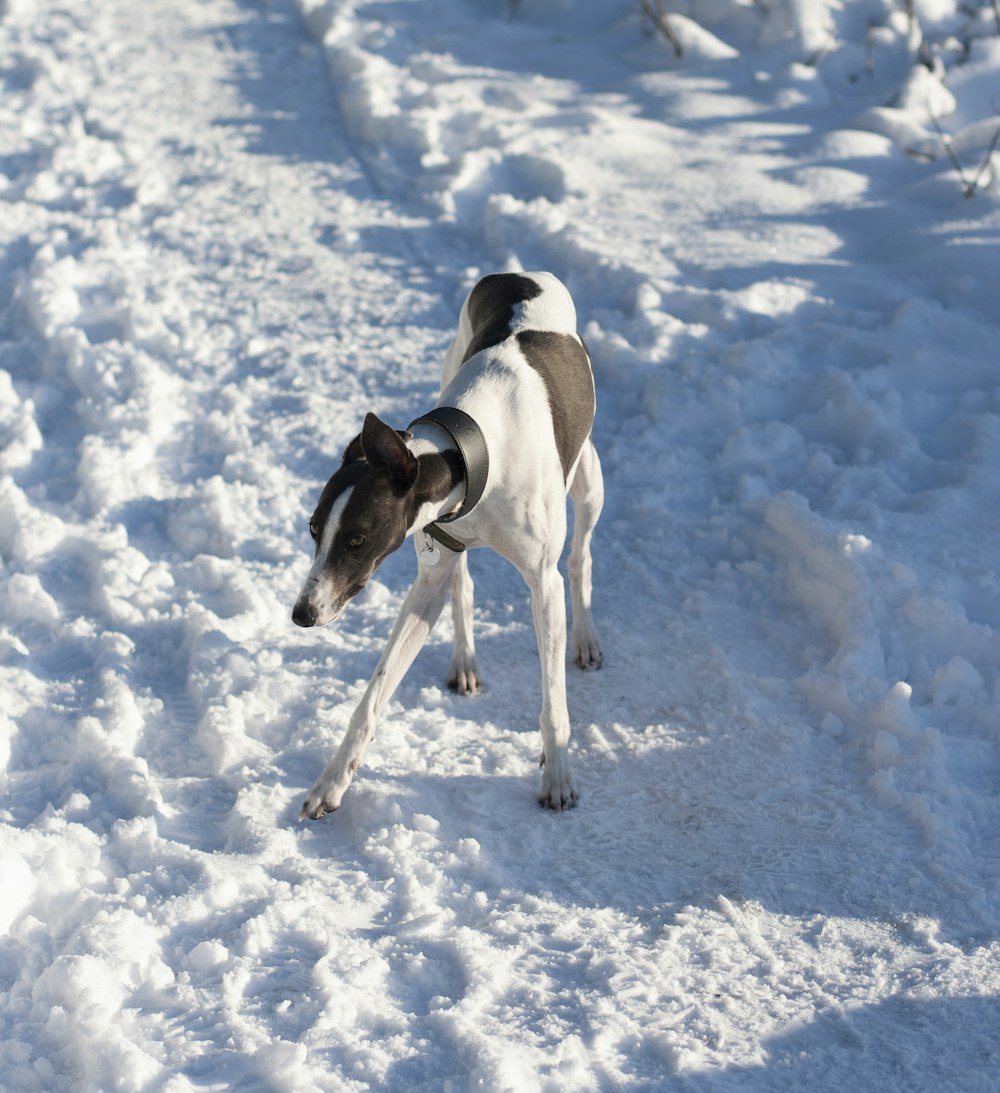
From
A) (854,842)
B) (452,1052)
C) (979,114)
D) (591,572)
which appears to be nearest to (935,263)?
(979,114)

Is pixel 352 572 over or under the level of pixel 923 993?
over

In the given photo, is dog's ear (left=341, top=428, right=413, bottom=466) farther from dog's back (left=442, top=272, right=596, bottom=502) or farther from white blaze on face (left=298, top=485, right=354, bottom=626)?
dog's back (left=442, top=272, right=596, bottom=502)

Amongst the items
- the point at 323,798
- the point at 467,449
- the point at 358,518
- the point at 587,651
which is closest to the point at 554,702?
the point at 587,651

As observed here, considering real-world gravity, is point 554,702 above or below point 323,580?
below

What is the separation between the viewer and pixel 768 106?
816cm

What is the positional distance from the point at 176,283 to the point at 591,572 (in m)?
3.27

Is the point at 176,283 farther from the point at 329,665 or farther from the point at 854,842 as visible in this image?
the point at 854,842

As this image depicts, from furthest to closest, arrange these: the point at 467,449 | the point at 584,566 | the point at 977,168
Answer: the point at 977,168 < the point at 584,566 < the point at 467,449

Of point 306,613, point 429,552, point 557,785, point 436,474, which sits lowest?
point 557,785

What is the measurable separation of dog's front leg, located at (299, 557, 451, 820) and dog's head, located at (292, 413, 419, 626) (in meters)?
0.66

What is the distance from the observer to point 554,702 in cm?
390

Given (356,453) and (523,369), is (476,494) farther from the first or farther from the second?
(523,369)

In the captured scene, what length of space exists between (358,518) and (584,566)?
1.56m

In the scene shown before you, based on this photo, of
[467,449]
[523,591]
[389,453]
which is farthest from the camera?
[523,591]
